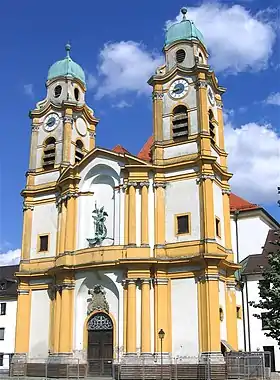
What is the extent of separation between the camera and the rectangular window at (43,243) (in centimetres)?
3947

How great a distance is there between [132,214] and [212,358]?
10006 mm

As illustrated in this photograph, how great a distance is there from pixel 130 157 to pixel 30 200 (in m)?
9.36

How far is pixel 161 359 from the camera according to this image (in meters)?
31.7

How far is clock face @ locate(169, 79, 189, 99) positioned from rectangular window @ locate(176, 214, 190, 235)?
8.61 metres

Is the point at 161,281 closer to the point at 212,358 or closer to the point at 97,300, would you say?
the point at 97,300

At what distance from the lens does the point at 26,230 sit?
4056cm

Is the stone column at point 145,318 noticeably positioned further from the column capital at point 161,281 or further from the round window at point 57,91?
the round window at point 57,91

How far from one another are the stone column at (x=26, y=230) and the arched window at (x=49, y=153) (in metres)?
3.39

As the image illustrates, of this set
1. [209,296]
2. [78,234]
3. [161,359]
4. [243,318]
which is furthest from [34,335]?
[243,318]

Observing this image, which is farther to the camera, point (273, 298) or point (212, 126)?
point (212, 126)

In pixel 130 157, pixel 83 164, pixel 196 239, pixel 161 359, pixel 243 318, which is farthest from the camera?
pixel 243 318

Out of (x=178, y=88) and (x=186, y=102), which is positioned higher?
(x=178, y=88)

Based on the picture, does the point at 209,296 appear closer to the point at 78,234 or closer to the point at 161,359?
the point at 161,359

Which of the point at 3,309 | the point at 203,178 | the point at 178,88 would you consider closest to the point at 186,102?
the point at 178,88
